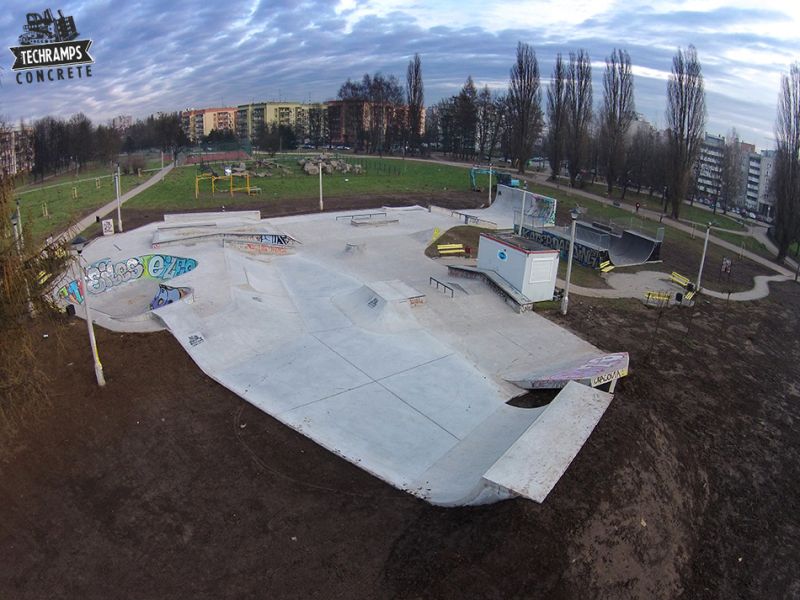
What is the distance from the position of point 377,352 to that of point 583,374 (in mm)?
6793

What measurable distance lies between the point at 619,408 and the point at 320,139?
12545 centimetres

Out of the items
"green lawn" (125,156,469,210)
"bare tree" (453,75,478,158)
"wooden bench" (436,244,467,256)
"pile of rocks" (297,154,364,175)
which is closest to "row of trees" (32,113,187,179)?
"green lawn" (125,156,469,210)

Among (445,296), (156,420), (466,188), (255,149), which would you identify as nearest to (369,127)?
(255,149)

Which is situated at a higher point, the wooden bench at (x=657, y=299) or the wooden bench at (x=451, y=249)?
the wooden bench at (x=451, y=249)

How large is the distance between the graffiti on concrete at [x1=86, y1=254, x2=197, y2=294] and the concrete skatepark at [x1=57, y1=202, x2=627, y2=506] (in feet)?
0.20

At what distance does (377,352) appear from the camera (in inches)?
731

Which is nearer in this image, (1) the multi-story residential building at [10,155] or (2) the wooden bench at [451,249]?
(1) the multi-story residential building at [10,155]

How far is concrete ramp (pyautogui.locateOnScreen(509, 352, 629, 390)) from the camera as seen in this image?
52.0 feet

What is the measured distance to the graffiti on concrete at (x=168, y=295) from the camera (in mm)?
21531

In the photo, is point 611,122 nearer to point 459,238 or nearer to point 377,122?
point 459,238

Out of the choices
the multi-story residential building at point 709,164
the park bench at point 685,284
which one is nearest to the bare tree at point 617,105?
the park bench at point 685,284

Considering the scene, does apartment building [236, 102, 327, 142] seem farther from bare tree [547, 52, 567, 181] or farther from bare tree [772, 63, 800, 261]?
bare tree [772, 63, 800, 261]

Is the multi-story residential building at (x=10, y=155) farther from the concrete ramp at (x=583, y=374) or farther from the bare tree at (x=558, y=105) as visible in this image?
the bare tree at (x=558, y=105)

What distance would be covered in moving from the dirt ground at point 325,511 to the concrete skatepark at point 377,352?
0.72 m
